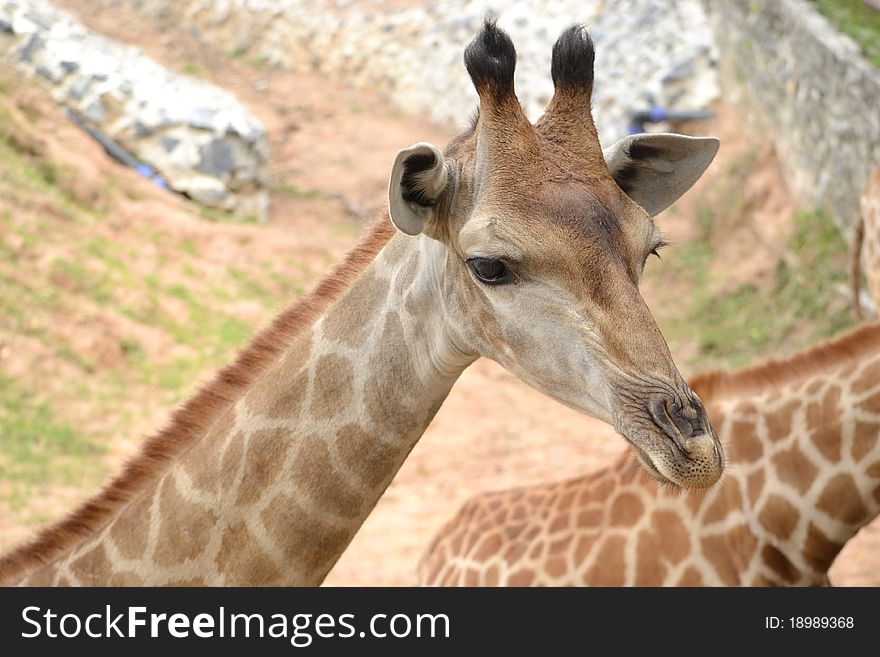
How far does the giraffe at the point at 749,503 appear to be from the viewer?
17.6 feet

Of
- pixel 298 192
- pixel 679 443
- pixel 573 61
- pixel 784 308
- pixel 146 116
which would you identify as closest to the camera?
pixel 679 443

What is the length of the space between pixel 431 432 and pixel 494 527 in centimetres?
620

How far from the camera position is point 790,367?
19.1 ft

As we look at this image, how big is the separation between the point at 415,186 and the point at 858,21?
13.9 metres

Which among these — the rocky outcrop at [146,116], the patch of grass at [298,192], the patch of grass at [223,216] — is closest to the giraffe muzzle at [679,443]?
the patch of grass at [223,216]

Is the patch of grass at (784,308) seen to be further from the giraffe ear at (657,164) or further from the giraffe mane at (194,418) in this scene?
the giraffe mane at (194,418)

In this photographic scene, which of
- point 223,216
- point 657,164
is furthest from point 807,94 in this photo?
point 657,164

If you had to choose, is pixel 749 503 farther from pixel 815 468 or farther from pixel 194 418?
pixel 194 418

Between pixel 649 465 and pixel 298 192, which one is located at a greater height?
A: pixel 649 465

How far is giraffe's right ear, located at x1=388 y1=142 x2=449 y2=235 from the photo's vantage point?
3.50 meters

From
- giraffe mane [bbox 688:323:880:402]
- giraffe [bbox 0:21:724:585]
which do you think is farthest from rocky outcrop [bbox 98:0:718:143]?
giraffe [bbox 0:21:724:585]

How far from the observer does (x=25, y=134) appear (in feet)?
53.8

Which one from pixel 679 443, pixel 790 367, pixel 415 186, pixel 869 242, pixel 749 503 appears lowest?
pixel 869 242
